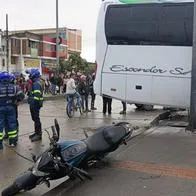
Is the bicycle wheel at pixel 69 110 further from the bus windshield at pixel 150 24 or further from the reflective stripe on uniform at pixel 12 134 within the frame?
the reflective stripe on uniform at pixel 12 134

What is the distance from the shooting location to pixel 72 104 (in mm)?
16266

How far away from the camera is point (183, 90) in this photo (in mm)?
11430

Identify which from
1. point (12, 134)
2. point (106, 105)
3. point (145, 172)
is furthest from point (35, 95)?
point (106, 105)

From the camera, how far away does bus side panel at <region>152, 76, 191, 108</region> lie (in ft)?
37.4

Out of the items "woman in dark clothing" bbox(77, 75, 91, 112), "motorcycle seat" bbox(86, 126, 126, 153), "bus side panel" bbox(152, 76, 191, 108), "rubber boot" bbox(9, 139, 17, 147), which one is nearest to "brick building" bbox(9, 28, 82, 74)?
"woman in dark clothing" bbox(77, 75, 91, 112)

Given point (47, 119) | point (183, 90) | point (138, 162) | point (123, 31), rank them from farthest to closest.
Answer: point (47, 119), point (123, 31), point (183, 90), point (138, 162)

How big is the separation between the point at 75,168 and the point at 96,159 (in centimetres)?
115

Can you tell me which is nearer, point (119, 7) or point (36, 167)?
point (36, 167)

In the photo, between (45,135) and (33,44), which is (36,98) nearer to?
(45,135)

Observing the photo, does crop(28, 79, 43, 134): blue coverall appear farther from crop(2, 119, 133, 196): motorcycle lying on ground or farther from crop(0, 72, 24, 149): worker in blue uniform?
crop(2, 119, 133, 196): motorcycle lying on ground

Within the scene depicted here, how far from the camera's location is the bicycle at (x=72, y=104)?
15938 mm

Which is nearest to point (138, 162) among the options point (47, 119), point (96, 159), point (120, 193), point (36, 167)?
point (96, 159)

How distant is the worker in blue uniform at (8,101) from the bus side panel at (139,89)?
3.71 m

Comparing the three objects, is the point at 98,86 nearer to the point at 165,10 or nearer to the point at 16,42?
the point at 165,10
